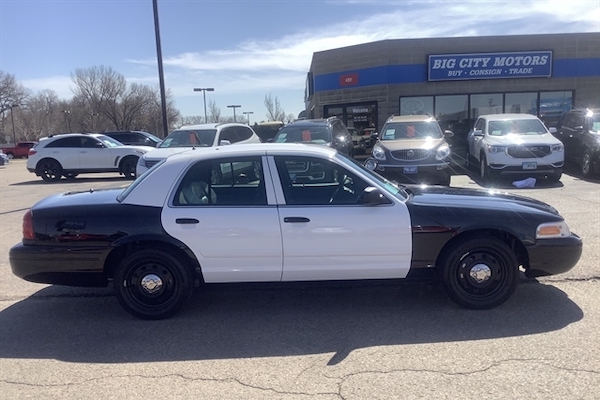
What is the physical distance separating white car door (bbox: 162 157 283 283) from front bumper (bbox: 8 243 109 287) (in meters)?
0.76

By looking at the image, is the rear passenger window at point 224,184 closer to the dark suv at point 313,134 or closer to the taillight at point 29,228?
the taillight at point 29,228

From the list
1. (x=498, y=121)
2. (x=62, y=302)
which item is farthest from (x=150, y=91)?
(x=62, y=302)

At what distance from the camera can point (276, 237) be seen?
14.6ft

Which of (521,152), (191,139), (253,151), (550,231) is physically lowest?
(550,231)

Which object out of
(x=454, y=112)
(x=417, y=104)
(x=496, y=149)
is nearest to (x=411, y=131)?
(x=496, y=149)

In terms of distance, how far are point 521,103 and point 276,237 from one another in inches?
741

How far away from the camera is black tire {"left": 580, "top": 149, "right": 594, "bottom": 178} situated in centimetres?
1336

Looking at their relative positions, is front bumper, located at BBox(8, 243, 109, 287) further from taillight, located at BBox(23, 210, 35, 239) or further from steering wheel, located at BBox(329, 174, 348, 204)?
steering wheel, located at BBox(329, 174, 348, 204)

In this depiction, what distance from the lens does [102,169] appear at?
683 inches

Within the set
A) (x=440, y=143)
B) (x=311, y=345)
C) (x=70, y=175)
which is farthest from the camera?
(x=70, y=175)

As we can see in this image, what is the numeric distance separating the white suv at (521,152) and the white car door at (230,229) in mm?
9763

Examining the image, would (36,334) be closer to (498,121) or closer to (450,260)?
(450,260)

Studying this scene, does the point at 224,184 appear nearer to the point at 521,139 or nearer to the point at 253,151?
the point at 253,151

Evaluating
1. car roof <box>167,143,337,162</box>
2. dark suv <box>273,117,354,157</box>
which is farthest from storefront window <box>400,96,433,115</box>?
car roof <box>167,143,337,162</box>
